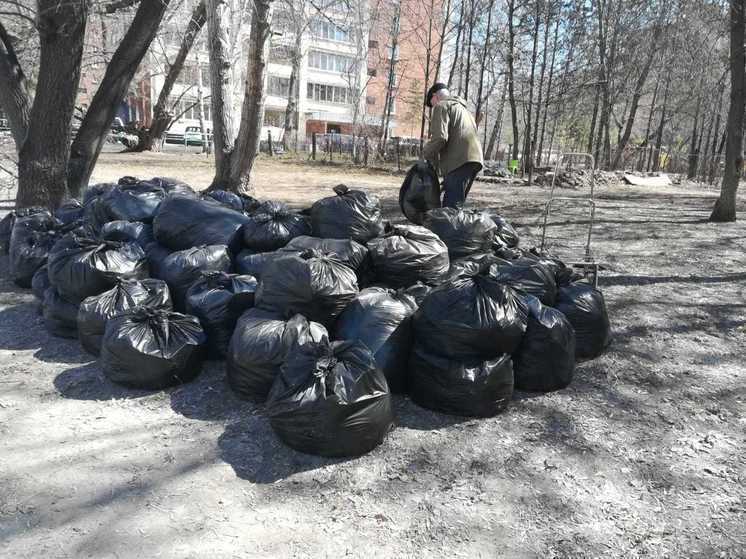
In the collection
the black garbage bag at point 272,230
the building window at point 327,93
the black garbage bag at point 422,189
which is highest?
the building window at point 327,93

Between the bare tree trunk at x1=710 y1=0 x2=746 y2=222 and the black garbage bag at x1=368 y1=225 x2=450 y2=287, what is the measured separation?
7013 millimetres

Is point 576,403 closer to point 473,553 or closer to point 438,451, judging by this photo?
point 438,451

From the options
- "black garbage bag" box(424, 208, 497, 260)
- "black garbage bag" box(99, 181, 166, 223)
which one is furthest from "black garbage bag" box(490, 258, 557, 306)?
"black garbage bag" box(99, 181, 166, 223)

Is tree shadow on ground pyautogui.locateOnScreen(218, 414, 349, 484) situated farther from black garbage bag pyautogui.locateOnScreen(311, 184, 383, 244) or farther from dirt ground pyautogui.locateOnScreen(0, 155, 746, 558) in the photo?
black garbage bag pyautogui.locateOnScreen(311, 184, 383, 244)

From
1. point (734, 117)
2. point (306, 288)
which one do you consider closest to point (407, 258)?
point (306, 288)

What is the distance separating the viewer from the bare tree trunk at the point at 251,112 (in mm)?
8508

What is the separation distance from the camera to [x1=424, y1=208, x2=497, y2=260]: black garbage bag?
4031 mm

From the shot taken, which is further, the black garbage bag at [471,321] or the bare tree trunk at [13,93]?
the bare tree trunk at [13,93]

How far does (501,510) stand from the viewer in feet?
7.11

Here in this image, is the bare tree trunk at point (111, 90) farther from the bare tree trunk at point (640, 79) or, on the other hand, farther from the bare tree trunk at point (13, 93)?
the bare tree trunk at point (640, 79)

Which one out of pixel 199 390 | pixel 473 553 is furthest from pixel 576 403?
pixel 199 390

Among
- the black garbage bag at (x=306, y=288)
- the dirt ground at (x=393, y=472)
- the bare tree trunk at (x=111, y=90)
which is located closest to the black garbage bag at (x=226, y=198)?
the dirt ground at (x=393, y=472)

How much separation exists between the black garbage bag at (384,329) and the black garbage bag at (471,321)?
101 millimetres

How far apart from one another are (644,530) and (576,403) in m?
0.98
